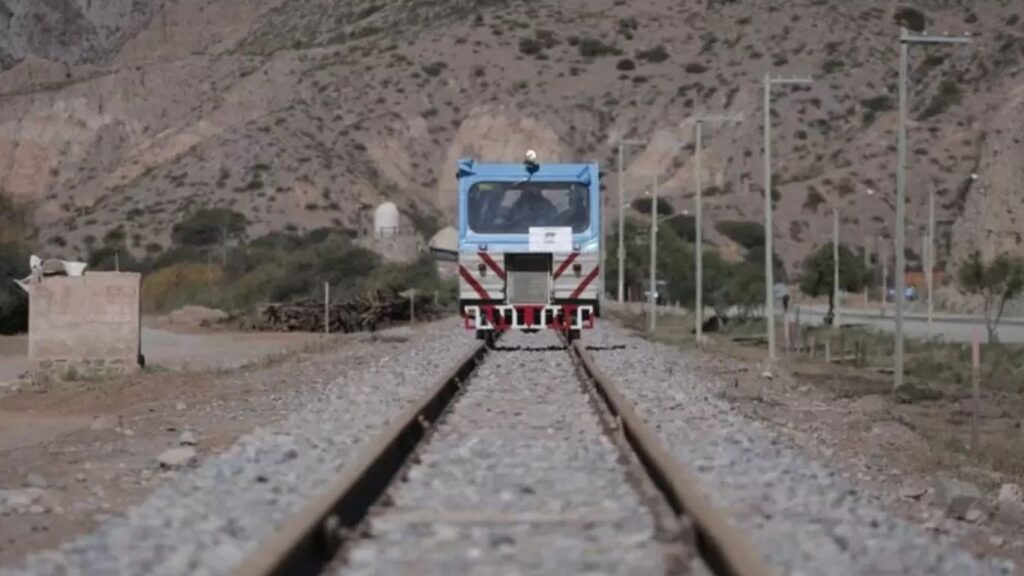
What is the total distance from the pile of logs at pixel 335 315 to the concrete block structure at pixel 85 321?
22.3m

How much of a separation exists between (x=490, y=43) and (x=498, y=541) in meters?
122

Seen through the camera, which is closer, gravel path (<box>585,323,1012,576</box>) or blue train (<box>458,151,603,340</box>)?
gravel path (<box>585,323,1012,576</box>)

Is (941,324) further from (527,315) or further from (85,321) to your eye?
(85,321)

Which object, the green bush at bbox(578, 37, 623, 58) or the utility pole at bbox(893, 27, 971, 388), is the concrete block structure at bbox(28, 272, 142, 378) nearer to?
the utility pole at bbox(893, 27, 971, 388)

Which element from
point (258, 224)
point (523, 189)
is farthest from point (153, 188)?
point (523, 189)

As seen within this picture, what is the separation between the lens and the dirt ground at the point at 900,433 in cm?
1270

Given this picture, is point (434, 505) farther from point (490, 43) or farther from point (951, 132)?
point (490, 43)

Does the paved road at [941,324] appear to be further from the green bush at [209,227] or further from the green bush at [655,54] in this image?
the green bush at [655,54]

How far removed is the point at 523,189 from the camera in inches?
1224

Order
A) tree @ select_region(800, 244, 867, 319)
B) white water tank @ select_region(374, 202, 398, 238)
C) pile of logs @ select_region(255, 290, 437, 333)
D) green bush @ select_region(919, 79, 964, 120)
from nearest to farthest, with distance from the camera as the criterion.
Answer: pile of logs @ select_region(255, 290, 437, 333) → tree @ select_region(800, 244, 867, 319) → white water tank @ select_region(374, 202, 398, 238) → green bush @ select_region(919, 79, 964, 120)

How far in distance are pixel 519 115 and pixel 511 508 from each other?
357ft

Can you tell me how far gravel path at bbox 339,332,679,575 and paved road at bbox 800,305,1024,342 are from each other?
3515cm

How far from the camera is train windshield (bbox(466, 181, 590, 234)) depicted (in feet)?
101

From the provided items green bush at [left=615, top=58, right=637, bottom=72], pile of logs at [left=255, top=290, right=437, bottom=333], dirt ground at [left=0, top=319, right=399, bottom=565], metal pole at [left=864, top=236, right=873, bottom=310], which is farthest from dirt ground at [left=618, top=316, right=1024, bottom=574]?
green bush at [left=615, top=58, right=637, bottom=72]
